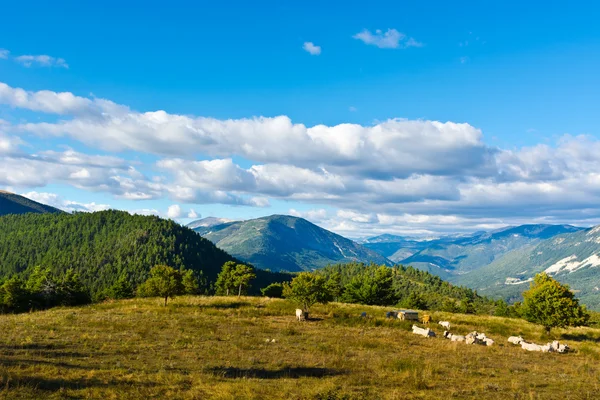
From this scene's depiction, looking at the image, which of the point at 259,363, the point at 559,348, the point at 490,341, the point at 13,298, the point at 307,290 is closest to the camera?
the point at 259,363

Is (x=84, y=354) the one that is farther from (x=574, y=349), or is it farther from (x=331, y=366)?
(x=574, y=349)

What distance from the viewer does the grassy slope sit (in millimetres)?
16891

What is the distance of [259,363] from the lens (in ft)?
75.9

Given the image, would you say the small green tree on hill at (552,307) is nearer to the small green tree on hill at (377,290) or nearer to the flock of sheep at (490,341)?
the flock of sheep at (490,341)

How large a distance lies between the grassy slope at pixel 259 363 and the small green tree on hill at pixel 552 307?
3.05m

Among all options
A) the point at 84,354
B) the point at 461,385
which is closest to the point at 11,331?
the point at 84,354

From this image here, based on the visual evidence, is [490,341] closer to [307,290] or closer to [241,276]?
[307,290]

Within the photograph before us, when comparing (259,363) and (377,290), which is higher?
(259,363)

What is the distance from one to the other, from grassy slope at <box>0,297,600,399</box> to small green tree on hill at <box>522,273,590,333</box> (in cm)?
305

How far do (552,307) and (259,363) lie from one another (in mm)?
37360

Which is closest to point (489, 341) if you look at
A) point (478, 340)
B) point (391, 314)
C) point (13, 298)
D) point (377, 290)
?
point (478, 340)

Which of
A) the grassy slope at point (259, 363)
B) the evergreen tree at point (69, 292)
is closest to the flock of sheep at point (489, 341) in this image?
the grassy slope at point (259, 363)

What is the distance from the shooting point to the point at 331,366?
22938mm

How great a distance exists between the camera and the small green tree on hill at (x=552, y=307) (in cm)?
4197
